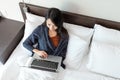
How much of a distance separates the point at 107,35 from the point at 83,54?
0.31 metres

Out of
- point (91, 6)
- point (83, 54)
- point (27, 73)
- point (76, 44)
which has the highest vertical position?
point (91, 6)

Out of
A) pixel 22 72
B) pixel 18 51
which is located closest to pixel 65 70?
pixel 22 72

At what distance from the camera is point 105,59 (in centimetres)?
140

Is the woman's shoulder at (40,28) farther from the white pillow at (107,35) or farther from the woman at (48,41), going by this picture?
the white pillow at (107,35)

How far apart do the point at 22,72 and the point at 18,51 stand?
0.34m

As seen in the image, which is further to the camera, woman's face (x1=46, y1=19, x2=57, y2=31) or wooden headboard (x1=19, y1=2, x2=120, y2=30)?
wooden headboard (x1=19, y1=2, x2=120, y2=30)

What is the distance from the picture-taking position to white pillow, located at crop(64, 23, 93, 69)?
1.46 metres

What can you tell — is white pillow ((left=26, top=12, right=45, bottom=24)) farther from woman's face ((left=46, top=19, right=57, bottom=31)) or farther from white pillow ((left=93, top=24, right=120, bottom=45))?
white pillow ((left=93, top=24, right=120, bottom=45))

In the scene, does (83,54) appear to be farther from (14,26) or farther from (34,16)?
(14,26)

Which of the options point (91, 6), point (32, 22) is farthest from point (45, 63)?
point (91, 6)

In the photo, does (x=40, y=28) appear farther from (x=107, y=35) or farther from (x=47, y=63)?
(x=107, y=35)

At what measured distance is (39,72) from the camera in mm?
1370

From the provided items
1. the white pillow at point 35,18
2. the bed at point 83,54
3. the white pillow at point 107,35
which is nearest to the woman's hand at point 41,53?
the bed at point 83,54

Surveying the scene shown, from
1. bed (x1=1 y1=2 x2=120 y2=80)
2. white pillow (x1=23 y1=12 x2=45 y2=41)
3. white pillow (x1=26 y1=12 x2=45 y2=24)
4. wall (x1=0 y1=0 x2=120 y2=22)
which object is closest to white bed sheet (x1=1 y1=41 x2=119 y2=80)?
bed (x1=1 y1=2 x2=120 y2=80)
